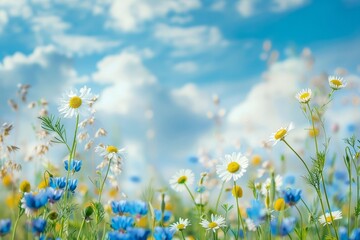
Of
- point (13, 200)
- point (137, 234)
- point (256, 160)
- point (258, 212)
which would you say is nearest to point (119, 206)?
point (137, 234)

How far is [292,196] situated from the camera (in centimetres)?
204

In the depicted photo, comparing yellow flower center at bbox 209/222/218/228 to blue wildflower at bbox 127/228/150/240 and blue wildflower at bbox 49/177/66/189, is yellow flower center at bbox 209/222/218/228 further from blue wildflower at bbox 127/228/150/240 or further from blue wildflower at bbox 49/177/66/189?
blue wildflower at bbox 49/177/66/189

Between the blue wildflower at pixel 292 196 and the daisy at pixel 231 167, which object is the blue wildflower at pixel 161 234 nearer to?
the daisy at pixel 231 167

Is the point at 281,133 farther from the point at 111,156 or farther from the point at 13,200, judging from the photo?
the point at 13,200

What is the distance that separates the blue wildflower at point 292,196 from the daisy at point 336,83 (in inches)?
19.0

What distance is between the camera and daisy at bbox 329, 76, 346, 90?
A: 2215mm

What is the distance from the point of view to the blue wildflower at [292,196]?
204 centimetres

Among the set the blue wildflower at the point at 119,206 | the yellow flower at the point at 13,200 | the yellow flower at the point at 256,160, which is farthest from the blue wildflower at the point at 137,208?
the yellow flower at the point at 256,160

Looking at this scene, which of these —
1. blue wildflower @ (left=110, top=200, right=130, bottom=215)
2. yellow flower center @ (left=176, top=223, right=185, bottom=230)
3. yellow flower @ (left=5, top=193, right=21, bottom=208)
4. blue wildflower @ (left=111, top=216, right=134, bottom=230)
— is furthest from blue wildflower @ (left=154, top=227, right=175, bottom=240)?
yellow flower @ (left=5, top=193, right=21, bottom=208)

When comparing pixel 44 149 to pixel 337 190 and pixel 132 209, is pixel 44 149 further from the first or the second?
pixel 337 190

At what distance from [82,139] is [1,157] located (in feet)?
1.32

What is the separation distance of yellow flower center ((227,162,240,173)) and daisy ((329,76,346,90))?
1.74 feet

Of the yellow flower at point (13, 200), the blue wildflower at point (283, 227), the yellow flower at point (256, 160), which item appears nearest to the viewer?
the blue wildflower at point (283, 227)

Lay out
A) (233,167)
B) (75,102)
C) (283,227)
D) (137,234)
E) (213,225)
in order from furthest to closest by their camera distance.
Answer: (75,102) → (233,167) → (213,225) → (283,227) → (137,234)
